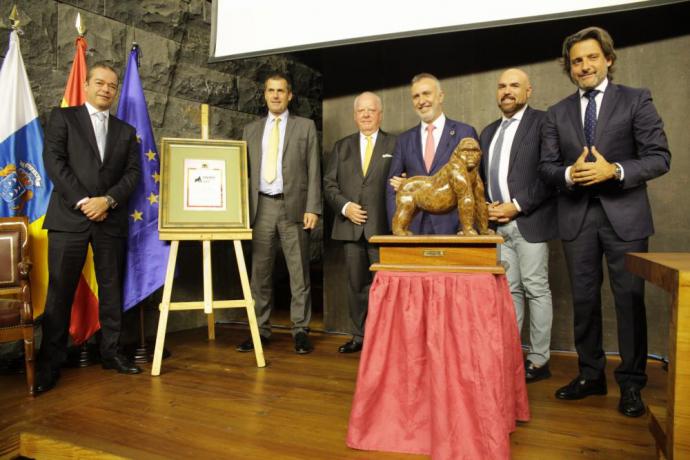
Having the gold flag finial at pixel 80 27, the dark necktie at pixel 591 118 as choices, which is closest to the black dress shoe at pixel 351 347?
the dark necktie at pixel 591 118

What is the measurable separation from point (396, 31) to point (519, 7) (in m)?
0.69

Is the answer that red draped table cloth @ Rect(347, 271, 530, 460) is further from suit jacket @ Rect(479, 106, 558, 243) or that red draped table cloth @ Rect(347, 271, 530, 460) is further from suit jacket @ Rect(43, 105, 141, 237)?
suit jacket @ Rect(43, 105, 141, 237)

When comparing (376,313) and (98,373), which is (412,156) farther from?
(98,373)

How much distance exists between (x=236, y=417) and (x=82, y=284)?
57.1 inches

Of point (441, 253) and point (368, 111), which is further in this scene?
point (368, 111)

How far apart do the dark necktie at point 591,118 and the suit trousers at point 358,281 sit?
1.40 meters

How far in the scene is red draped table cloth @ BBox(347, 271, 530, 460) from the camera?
1.53 m

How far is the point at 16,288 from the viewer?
232 cm

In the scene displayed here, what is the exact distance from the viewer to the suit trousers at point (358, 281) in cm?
311

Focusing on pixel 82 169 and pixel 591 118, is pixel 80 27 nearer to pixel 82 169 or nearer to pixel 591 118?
pixel 82 169

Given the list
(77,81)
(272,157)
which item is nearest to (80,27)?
(77,81)

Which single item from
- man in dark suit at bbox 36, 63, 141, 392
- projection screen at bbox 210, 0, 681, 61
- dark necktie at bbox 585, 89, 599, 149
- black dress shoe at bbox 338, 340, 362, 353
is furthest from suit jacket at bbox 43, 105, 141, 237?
dark necktie at bbox 585, 89, 599, 149

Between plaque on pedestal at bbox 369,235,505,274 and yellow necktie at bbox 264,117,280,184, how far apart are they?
61.0 inches

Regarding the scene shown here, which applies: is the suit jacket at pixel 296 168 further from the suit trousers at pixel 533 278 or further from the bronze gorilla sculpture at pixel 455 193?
the bronze gorilla sculpture at pixel 455 193
